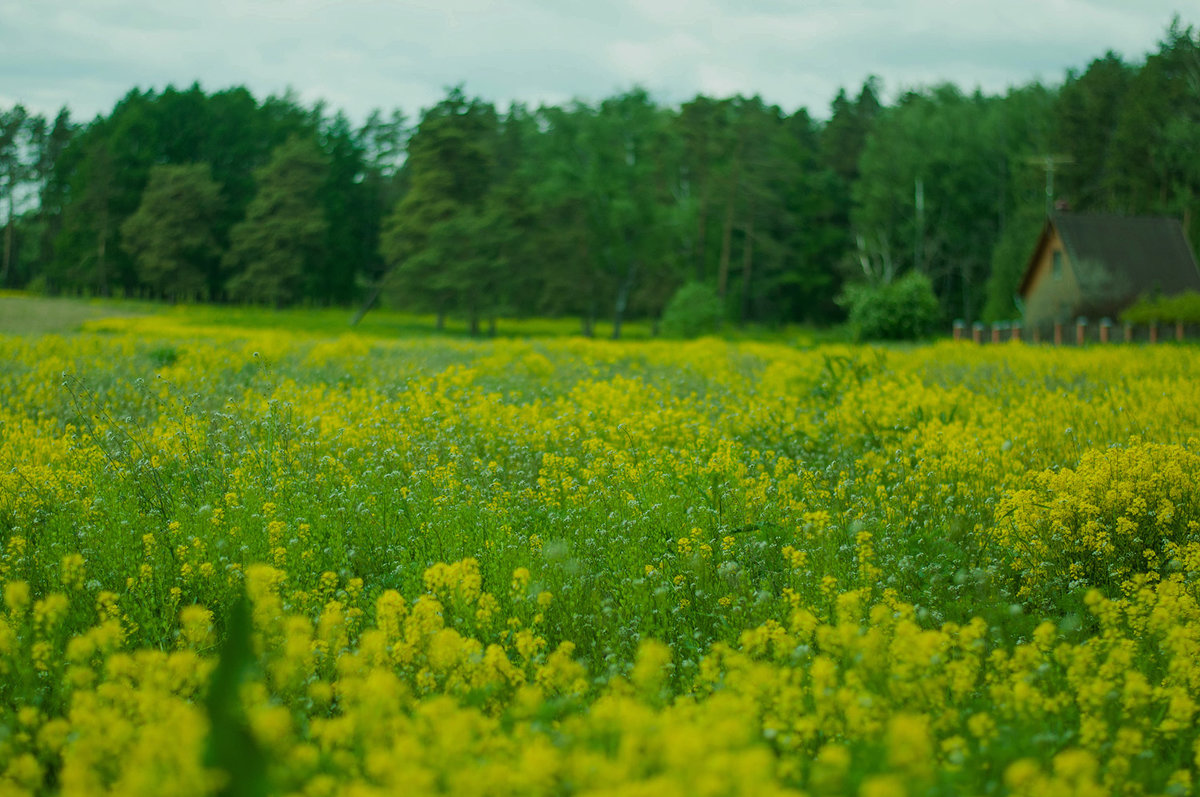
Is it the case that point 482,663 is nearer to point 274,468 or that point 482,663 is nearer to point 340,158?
point 274,468

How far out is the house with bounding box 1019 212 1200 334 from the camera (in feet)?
129

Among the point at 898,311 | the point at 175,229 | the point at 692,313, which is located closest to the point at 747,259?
the point at 692,313

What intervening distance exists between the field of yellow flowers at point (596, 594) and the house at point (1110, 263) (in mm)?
32268

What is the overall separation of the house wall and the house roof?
2.15ft

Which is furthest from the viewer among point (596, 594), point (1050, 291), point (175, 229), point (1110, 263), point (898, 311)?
point (175, 229)

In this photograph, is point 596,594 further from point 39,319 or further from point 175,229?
point 175,229

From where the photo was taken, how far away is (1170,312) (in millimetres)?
30234

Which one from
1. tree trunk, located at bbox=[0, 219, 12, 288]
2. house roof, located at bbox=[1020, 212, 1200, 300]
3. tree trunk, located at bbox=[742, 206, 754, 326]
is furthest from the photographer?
tree trunk, located at bbox=[0, 219, 12, 288]

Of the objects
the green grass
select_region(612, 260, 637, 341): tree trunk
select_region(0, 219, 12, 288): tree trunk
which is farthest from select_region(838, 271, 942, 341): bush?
select_region(0, 219, 12, 288): tree trunk

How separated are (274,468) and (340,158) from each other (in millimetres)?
65420

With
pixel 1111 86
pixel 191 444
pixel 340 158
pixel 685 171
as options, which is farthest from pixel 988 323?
pixel 191 444

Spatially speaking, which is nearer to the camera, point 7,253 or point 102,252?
point 102,252

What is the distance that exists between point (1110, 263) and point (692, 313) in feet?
58.4

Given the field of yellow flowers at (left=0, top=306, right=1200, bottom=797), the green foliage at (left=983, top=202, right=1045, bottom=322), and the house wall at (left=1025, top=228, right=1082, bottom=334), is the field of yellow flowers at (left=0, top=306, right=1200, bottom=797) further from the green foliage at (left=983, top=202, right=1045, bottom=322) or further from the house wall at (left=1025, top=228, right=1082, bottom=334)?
the green foliage at (left=983, top=202, right=1045, bottom=322)
